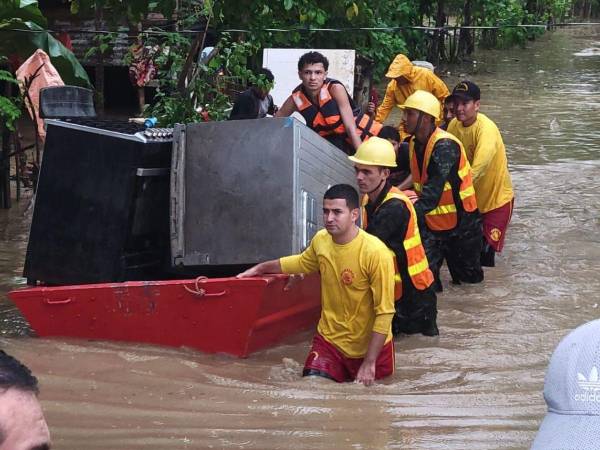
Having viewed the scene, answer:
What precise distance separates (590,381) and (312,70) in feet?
19.0

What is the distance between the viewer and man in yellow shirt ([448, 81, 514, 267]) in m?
7.97

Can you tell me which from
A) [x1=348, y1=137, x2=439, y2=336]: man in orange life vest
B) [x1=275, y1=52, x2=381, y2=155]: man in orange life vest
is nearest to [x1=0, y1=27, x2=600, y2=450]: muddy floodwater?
[x1=348, y1=137, x2=439, y2=336]: man in orange life vest

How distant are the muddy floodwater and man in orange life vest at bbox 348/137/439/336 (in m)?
0.36

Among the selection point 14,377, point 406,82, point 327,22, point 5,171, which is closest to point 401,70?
point 406,82

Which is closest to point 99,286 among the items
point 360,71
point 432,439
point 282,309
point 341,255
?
point 282,309

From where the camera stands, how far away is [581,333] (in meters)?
1.90

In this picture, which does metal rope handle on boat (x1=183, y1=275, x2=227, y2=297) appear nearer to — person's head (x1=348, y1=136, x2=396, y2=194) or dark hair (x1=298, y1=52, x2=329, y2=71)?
person's head (x1=348, y1=136, x2=396, y2=194)

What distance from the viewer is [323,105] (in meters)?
7.47

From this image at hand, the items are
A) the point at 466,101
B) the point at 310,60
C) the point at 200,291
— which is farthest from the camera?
the point at 466,101

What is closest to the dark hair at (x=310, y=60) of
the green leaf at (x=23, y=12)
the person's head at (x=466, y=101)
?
the person's head at (x=466, y=101)

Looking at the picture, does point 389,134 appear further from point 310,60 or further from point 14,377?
point 14,377

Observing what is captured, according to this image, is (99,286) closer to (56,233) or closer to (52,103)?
(56,233)

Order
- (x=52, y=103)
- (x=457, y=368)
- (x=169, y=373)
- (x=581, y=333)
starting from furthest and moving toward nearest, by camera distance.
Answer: (x=52, y=103) → (x=457, y=368) → (x=169, y=373) → (x=581, y=333)

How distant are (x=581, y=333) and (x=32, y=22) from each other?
9324 mm
